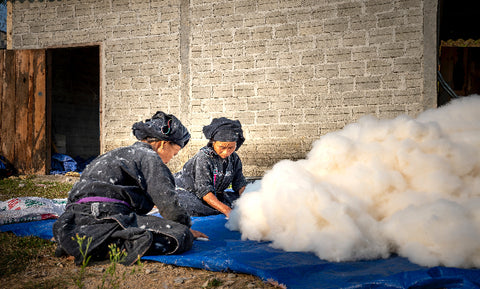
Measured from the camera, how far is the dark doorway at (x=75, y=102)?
1039 cm

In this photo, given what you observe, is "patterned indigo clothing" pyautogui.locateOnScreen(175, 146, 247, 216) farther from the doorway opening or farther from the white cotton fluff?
the doorway opening

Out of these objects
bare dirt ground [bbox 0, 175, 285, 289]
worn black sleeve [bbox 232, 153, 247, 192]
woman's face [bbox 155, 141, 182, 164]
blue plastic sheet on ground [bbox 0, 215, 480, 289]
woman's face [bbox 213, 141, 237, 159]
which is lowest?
bare dirt ground [bbox 0, 175, 285, 289]

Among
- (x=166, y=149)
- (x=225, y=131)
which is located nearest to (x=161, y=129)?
(x=166, y=149)

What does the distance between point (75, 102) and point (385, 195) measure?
10.8m

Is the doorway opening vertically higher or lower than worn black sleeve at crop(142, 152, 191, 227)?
higher

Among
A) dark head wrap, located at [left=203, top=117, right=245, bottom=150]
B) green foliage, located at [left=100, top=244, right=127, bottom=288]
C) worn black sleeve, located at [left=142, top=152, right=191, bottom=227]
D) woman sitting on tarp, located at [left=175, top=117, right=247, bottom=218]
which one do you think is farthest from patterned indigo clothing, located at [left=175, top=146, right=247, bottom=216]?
green foliage, located at [left=100, top=244, right=127, bottom=288]

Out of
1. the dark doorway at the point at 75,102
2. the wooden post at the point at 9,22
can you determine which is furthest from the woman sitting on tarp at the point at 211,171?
the dark doorway at the point at 75,102

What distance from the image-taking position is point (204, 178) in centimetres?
368

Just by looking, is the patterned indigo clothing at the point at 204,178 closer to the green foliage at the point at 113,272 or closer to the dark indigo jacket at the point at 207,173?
the dark indigo jacket at the point at 207,173

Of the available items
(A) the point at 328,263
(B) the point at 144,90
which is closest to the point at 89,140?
(B) the point at 144,90

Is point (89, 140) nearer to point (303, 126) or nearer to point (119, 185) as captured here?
point (303, 126)

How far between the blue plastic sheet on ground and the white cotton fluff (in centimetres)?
10

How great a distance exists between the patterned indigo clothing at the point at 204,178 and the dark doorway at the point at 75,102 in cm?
733

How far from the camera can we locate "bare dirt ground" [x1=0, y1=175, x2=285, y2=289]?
1922mm
